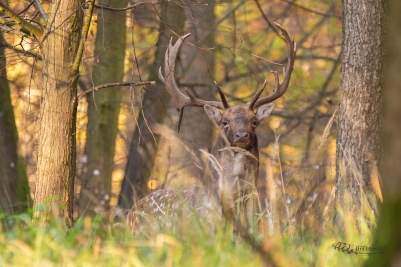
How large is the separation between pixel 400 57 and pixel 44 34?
4.88m

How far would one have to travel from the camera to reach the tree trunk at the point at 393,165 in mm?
2982

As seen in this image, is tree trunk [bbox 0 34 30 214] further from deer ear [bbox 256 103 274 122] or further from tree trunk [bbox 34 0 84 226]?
tree trunk [bbox 34 0 84 226]

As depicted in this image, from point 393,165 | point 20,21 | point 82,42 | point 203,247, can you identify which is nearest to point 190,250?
point 203,247

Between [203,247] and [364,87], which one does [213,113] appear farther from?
[203,247]

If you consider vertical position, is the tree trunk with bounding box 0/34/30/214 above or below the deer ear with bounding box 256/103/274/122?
below

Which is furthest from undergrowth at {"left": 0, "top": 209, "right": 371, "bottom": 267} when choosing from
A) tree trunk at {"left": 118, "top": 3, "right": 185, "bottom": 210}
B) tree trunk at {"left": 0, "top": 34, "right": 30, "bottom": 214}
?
tree trunk at {"left": 118, "top": 3, "right": 185, "bottom": 210}

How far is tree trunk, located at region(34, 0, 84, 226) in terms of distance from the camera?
7164 millimetres

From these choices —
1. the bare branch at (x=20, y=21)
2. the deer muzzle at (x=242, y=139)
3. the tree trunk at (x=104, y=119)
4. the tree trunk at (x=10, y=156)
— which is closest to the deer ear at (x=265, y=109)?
the deer muzzle at (x=242, y=139)

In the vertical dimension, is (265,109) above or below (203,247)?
above

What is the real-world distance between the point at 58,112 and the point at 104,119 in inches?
226

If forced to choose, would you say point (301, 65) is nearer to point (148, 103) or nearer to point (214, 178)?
point (148, 103)

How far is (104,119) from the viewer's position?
12922 mm

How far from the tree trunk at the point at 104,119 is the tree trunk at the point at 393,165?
9.49 m

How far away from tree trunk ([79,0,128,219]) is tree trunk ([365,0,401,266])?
949 centimetres
